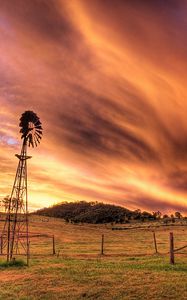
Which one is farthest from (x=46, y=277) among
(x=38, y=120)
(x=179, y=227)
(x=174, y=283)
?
(x=179, y=227)

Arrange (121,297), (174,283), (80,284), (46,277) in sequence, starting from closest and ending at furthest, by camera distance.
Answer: (121,297), (174,283), (80,284), (46,277)

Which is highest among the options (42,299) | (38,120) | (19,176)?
(38,120)

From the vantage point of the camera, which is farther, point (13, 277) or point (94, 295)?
point (13, 277)

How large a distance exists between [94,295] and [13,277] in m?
8.73

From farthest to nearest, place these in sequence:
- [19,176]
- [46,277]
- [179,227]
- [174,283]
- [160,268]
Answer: [179,227]
[19,176]
[160,268]
[46,277]
[174,283]

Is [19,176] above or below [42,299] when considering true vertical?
above

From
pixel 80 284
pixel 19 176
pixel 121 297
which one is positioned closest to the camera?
pixel 121 297

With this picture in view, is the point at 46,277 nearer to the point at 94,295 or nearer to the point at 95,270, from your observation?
the point at 95,270

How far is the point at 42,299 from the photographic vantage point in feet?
67.5

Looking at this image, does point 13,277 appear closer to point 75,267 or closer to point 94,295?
point 75,267

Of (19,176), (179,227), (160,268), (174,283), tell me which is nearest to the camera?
(174,283)

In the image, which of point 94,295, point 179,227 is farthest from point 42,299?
point 179,227

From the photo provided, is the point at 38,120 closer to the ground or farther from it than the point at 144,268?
farther from it

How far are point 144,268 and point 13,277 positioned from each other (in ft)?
29.0
